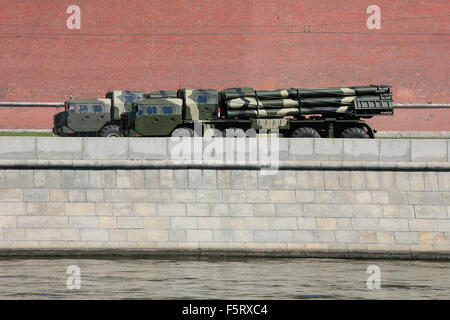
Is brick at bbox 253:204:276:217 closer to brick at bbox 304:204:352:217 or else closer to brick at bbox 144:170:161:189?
brick at bbox 304:204:352:217

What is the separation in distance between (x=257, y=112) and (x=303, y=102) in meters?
1.47

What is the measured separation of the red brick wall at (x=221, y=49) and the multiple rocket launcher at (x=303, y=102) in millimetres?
10522

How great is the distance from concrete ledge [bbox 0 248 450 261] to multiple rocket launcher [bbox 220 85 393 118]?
6817 millimetres

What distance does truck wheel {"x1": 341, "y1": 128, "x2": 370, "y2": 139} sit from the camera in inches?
911

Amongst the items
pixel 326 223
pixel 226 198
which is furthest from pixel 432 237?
pixel 226 198

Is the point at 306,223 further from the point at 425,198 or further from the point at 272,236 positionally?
the point at 425,198

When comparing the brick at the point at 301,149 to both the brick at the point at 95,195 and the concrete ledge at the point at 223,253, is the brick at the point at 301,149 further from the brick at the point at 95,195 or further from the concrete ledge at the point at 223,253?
the brick at the point at 95,195

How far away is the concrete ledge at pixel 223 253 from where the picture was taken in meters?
16.9

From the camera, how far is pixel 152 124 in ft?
74.7

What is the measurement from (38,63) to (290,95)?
1502 centimetres

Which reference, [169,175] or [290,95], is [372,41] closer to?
[290,95]

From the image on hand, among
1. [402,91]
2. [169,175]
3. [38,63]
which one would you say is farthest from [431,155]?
[38,63]

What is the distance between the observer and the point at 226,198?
17438 millimetres
